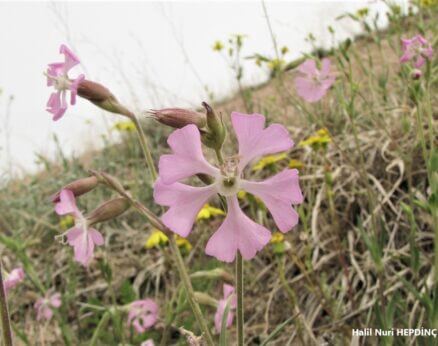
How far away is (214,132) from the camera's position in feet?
2.34

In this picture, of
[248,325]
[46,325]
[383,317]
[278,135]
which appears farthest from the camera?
[46,325]

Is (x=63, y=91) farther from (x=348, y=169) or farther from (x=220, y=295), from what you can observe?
(x=348, y=169)

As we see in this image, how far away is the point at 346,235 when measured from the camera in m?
1.90

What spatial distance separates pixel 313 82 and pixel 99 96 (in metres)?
0.97

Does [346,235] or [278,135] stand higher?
[278,135]

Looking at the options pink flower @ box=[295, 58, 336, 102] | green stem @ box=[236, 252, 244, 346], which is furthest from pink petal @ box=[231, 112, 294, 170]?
pink flower @ box=[295, 58, 336, 102]

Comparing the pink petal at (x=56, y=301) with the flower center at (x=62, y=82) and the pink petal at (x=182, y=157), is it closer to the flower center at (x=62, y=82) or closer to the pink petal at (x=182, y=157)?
the flower center at (x=62, y=82)

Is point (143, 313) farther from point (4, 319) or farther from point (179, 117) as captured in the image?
point (179, 117)

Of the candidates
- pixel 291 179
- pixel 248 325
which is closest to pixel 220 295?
pixel 248 325

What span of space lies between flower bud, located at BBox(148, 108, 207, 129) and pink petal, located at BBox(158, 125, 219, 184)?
2.4 inches

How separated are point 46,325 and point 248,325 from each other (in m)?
0.75

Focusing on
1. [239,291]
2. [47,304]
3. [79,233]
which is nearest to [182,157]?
[239,291]

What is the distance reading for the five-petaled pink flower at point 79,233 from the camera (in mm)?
810

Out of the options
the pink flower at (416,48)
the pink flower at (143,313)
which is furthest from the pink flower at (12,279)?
the pink flower at (416,48)
